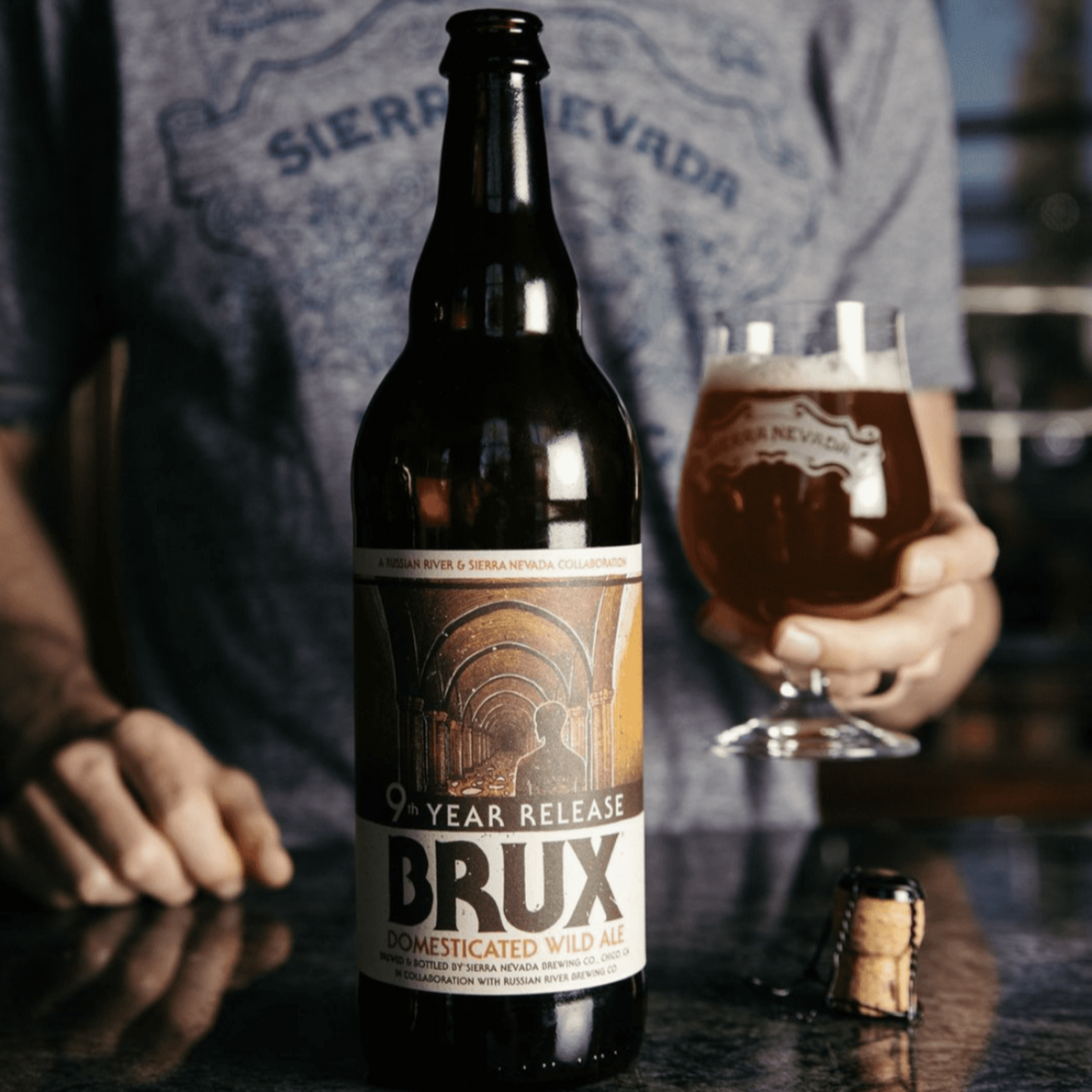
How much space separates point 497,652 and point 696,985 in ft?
1.25

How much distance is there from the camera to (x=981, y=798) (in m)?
3.43

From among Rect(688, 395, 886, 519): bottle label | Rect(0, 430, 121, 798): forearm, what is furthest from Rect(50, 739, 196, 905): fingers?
Rect(688, 395, 886, 519): bottle label

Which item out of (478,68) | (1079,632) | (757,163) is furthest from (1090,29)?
(478,68)

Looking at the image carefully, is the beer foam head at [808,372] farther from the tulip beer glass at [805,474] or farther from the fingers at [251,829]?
the fingers at [251,829]

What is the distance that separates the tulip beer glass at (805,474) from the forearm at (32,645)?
0.63 meters

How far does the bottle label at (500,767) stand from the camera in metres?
0.83

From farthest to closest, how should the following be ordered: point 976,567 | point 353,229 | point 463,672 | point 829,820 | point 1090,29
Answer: point 1090,29 < point 829,820 < point 353,229 < point 976,567 < point 463,672

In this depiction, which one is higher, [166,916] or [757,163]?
[757,163]

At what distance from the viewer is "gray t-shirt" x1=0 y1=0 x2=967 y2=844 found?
65.2 inches

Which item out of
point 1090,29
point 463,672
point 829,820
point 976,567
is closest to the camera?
point 463,672

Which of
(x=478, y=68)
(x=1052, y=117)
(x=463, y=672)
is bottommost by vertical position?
(x=463, y=672)

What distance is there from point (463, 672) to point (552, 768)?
0.25ft

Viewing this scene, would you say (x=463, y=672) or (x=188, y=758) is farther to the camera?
(x=188, y=758)

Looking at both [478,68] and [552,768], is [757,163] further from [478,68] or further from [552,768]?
[552,768]
